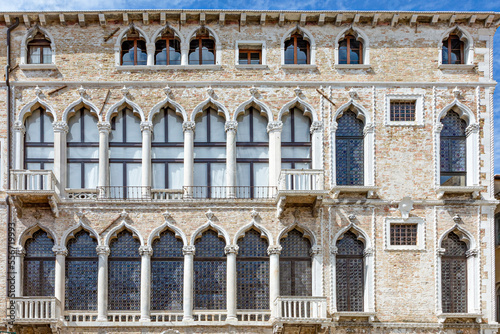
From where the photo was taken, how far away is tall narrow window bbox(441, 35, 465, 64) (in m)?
23.9

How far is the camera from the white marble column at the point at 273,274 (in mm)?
22250

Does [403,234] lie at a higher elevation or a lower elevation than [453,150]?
lower

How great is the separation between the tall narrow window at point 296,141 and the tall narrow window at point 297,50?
1.60 m

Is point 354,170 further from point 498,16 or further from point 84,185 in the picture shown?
point 84,185

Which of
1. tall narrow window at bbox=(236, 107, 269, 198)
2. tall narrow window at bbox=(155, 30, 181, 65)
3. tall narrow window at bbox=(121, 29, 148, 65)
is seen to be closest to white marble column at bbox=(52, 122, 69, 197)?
tall narrow window at bbox=(121, 29, 148, 65)

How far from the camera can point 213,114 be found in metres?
23.6

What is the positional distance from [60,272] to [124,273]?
6.17ft

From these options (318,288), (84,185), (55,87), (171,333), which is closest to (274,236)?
(318,288)

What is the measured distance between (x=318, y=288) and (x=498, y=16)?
1021 cm

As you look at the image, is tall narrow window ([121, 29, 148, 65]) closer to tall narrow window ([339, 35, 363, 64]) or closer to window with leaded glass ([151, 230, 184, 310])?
window with leaded glass ([151, 230, 184, 310])

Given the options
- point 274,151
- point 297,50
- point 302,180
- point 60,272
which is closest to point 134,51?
point 297,50

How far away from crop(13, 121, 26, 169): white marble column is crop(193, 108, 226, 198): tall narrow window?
5321 millimetres

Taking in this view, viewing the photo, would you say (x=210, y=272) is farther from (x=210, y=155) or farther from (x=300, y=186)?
(x=300, y=186)

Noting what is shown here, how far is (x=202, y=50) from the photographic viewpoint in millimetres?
23859
